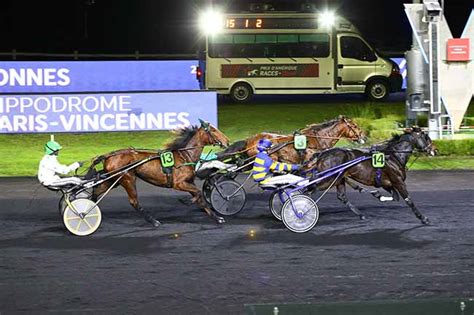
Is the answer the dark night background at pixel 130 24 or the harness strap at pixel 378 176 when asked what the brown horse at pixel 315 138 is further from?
the dark night background at pixel 130 24

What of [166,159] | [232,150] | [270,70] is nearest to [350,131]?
[232,150]

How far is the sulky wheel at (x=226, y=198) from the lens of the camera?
12289 mm

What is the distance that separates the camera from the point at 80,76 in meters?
21.4

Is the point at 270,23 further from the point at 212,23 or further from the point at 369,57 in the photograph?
the point at 369,57

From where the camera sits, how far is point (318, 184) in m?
11.6

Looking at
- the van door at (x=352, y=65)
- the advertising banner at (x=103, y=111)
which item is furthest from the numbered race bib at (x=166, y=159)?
the van door at (x=352, y=65)

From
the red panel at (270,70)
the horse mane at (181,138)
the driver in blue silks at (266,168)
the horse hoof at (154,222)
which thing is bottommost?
the horse hoof at (154,222)

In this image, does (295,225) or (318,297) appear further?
(295,225)

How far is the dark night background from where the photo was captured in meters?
42.5

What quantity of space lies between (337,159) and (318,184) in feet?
1.38

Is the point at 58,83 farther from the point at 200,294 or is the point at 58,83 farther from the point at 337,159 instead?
the point at 200,294

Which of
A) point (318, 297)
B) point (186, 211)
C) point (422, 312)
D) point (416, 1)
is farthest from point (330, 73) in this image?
point (422, 312)

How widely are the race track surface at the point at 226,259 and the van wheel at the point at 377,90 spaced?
1444 centimetres

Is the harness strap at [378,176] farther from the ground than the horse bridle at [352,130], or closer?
closer
